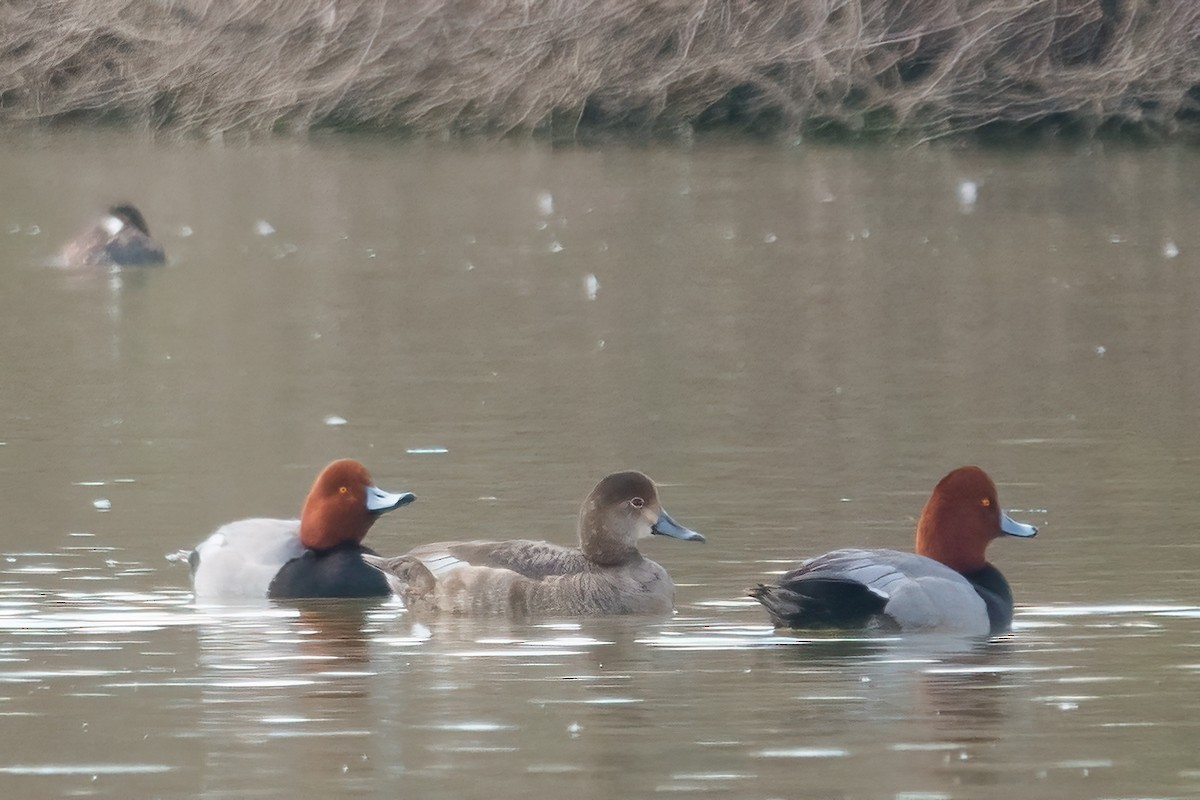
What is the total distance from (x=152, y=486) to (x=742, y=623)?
3859 mm

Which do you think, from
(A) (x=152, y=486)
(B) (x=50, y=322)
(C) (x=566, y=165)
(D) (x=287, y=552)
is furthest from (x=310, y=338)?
(C) (x=566, y=165)

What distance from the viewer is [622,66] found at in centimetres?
3278

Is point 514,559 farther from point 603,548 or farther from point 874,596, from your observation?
point 874,596

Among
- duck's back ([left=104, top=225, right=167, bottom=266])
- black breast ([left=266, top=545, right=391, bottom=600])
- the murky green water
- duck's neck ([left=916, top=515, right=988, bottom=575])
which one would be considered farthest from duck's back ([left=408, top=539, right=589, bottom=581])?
duck's back ([left=104, top=225, right=167, bottom=266])

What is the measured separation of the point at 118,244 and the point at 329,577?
1424 centimetres

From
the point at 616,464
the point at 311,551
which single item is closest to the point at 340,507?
the point at 311,551

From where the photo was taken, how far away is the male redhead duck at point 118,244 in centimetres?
2244

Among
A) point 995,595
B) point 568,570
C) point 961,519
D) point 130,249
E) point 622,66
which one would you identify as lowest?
point 995,595

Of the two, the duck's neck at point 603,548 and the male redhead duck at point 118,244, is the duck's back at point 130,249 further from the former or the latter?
the duck's neck at point 603,548

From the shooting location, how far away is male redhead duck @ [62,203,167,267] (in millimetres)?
22438

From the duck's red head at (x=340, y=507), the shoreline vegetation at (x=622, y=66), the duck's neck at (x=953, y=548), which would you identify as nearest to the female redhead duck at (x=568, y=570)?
the duck's red head at (x=340, y=507)

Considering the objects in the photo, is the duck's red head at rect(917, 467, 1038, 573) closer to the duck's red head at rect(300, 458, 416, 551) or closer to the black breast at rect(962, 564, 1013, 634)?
the black breast at rect(962, 564, 1013, 634)

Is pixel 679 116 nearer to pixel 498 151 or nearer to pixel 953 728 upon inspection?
pixel 498 151

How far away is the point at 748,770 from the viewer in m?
5.80
